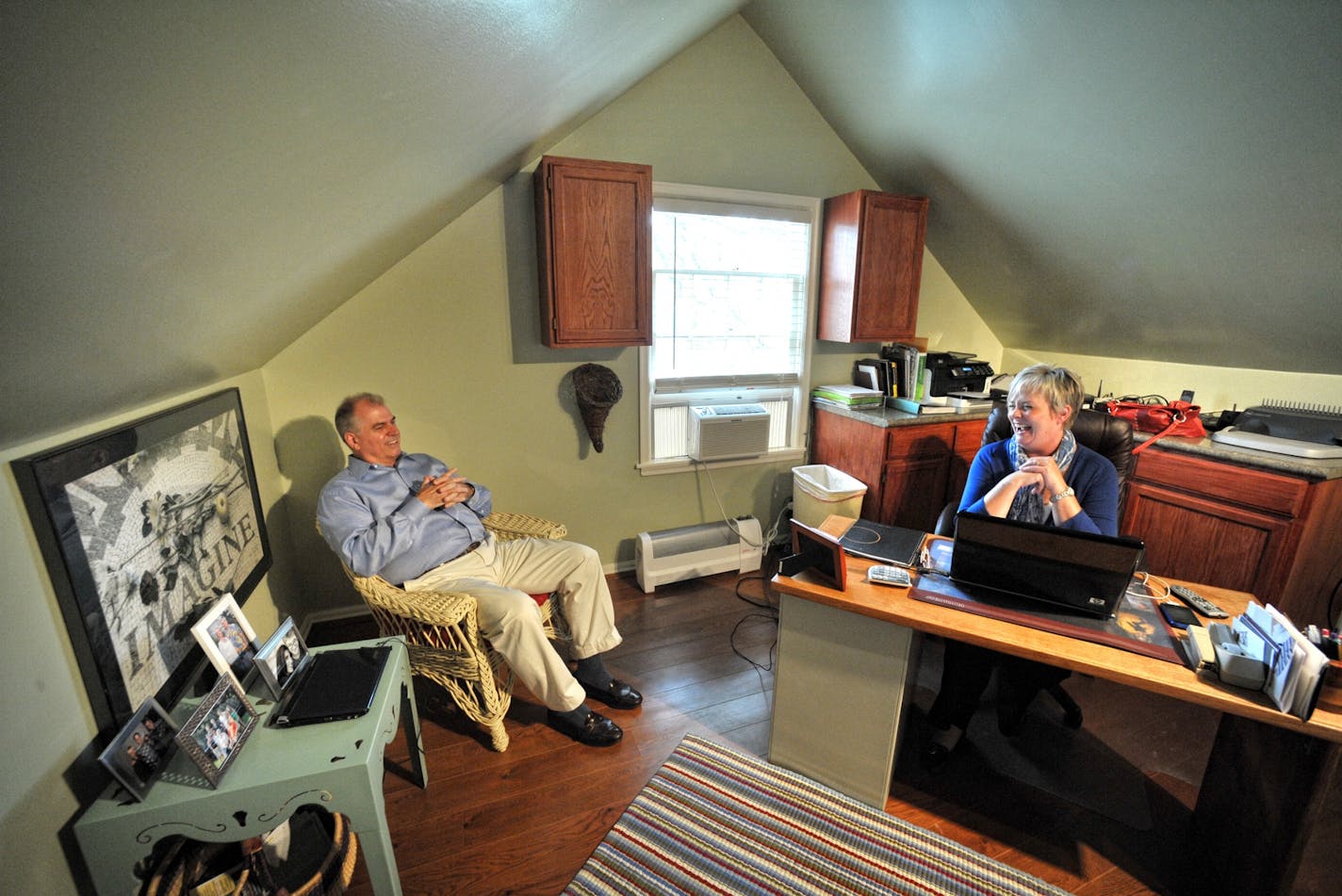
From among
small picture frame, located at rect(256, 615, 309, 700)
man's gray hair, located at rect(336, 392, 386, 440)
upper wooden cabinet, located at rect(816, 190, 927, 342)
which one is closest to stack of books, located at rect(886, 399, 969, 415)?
upper wooden cabinet, located at rect(816, 190, 927, 342)

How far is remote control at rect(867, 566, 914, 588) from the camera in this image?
1483mm

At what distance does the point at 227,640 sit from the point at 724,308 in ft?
8.11

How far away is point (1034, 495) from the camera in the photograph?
5.67 feet

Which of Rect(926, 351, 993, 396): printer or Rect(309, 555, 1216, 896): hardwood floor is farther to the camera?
Rect(926, 351, 993, 396): printer

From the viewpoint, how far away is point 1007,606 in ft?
4.53

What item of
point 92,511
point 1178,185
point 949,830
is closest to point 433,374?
point 92,511

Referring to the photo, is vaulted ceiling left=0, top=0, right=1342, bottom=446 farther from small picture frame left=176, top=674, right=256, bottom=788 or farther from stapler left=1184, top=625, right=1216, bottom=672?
stapler left=1184, top=625, right=1216, bottom=672

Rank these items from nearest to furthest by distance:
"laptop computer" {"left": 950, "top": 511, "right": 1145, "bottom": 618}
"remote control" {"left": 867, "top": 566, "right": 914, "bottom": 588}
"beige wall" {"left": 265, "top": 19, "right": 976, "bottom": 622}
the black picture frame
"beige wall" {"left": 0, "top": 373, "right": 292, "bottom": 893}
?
"beige wall" {"left": 0, "top": 373, "right": 292, "bottom": 893}, the black picture frame, "laptop computer" {"left": 950, "top": 511, "right": 1145, "bottom": 618}, "remote control" {"left": 867, "top": 566, "right": 914, "bottom": 588}, "beige wall" {"left": 265, "top": 19, "right": 976, "bottom": 622}

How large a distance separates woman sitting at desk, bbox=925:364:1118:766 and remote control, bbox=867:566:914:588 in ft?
1.39

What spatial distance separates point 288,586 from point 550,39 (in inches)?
91.1

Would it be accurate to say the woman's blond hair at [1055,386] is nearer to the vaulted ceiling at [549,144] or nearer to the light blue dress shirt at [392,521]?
the vaulted ceiling at [549,144]

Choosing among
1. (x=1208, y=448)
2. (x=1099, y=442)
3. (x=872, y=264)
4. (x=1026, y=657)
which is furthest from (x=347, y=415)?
(x=1208, y=448)

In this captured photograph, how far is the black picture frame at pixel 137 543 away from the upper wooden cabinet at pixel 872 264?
8.99ft

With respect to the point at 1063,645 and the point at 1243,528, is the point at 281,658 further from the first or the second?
the point at 1243,528
